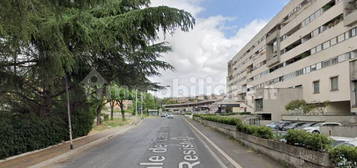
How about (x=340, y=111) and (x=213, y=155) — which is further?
(x=340, y=111)

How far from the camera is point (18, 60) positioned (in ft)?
44.3

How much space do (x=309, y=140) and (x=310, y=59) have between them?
1977 inches

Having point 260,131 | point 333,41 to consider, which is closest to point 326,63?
point 333,41

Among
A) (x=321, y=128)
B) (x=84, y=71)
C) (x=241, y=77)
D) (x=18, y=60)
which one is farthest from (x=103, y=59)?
(x=241, y=77)

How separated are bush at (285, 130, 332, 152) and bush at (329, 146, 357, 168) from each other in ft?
2.00

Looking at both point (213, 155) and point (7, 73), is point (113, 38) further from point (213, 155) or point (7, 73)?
point (213, 155)

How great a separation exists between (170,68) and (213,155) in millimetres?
9641

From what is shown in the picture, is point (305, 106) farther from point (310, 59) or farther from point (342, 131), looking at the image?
point (342, 131)

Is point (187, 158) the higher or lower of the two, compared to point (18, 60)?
lower

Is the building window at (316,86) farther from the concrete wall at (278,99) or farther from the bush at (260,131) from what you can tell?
the bush at (260,131)

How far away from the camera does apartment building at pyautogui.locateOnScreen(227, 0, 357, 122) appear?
1716 inches

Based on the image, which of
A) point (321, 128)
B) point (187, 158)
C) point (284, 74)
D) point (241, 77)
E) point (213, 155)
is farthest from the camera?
point (241, 77)

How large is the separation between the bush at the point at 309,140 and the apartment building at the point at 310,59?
32.6 meters

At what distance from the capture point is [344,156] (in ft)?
23.2
